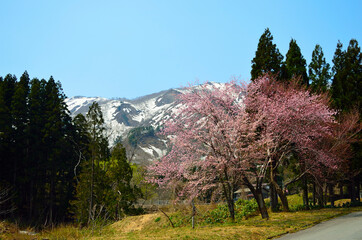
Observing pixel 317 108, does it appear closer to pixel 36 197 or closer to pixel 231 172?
pixel 231 172

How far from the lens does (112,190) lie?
2877 cm

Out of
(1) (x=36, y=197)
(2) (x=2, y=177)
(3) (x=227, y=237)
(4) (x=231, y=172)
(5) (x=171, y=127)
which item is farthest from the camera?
(1) (x=36, y=197)

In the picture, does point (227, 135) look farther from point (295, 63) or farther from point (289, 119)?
point (295, 63)

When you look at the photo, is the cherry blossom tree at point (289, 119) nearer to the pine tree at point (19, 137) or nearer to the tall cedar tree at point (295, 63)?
the tall cedar tree at point (295, 63)

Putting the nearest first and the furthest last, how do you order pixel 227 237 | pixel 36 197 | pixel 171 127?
pixel 227 237 → pixel 171 127 → pixel 36 197

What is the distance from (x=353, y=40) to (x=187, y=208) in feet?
71.8

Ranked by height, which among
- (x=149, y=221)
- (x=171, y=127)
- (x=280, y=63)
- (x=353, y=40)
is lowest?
(x=149, y=221)

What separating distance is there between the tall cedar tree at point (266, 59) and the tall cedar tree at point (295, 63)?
2171 mm

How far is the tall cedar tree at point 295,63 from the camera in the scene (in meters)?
25.8

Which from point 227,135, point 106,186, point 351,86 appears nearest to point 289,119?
point 227,135

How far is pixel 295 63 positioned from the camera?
2630cm

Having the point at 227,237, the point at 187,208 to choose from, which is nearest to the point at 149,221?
the point at 187,208

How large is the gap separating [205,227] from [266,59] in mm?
14124

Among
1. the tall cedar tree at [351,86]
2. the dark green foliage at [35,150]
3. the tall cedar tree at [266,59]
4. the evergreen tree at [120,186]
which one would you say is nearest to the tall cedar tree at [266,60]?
the tall cedar tree at [266,59]
